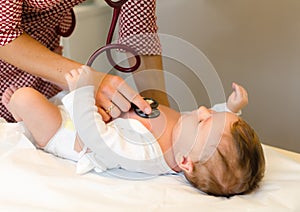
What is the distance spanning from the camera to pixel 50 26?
116cm

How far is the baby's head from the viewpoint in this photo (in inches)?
35.5

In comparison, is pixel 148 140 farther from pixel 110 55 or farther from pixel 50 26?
pixel 50 26

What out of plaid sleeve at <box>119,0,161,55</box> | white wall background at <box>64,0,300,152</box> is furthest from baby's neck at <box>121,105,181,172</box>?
white wall background at <box>64,0,300,152</box>

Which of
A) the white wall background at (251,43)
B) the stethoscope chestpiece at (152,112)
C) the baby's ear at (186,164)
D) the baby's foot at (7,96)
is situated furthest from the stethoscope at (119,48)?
the white wall background at (251,43)

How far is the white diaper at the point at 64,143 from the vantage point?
0.98m

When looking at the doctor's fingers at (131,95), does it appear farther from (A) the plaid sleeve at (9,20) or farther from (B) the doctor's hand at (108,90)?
(A) the plaid sleeve at (9,20)

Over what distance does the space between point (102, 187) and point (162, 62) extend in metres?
0.50

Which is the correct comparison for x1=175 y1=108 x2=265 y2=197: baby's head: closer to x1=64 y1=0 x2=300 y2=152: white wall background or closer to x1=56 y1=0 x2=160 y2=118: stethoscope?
x1=56 y1=0 x2=160 y2=118: stethoscope

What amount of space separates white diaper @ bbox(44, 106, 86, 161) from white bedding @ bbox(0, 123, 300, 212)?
0.02 metres

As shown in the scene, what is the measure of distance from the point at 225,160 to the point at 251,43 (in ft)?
3.11

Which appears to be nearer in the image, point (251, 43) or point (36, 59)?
point (36, 59)

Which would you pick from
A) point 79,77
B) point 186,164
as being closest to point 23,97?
point 79,77

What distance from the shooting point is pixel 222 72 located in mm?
1854

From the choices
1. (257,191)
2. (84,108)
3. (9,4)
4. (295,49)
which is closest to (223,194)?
(257,191)
